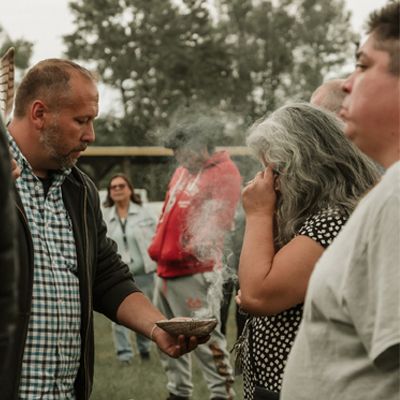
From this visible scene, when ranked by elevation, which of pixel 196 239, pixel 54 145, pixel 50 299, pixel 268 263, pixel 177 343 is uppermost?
pixel 54 145

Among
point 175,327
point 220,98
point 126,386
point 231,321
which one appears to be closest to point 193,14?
point 220,98

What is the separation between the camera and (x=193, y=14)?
160 ft

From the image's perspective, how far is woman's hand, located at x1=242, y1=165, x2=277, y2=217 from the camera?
2.96m

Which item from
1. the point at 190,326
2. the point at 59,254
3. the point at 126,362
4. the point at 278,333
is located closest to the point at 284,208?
the point at 278,333

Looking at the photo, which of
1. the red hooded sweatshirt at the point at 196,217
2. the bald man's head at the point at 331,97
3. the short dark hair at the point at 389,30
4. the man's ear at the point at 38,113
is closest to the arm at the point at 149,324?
the man's ear at the point at 38,113

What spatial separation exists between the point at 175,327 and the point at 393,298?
57.6 inches

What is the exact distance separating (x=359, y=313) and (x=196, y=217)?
4.66 metres

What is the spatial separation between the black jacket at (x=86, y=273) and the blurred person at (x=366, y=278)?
104 cm

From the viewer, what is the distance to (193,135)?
649 cm

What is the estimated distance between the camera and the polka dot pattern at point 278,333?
9.11ft

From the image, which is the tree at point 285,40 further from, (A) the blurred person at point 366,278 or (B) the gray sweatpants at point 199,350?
(A) the blurred person at point 366,278

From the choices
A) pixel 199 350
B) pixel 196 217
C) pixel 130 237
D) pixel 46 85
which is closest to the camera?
pixel 46 85

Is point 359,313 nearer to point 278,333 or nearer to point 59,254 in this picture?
point 278,333

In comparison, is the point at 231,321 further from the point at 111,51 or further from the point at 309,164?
the point at 111,51
